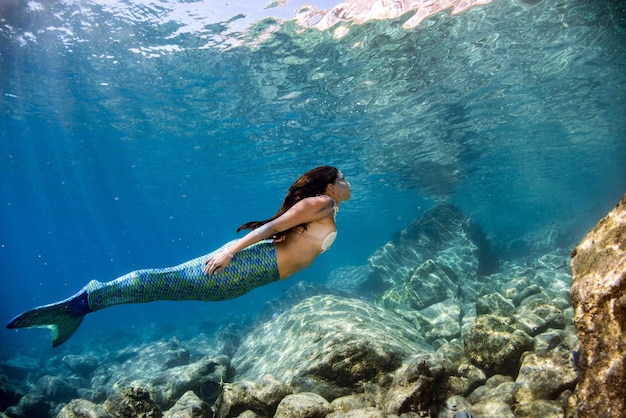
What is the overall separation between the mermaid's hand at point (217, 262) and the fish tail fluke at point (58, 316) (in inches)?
67.1

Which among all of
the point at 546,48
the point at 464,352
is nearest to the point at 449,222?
the point at 546,48

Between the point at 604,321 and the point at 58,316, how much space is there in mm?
5646

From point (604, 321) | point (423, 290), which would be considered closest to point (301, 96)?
point (423, 290)

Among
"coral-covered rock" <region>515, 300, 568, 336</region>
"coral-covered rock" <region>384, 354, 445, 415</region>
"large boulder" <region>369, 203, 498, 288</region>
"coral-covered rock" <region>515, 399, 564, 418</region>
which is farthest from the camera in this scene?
"large boulder" <region>369, 203, 498, 288</region>

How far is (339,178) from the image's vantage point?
175 inches

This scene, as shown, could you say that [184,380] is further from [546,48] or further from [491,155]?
[491,155]

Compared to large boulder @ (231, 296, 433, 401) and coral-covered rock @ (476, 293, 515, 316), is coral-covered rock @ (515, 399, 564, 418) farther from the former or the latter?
coral-covered rock @ (476, 293, 515, 316)

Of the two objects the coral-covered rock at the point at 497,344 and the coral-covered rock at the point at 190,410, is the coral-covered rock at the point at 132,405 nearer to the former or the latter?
the coral-covered rock at the point at 190,410

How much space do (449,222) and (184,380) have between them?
60.1 ft

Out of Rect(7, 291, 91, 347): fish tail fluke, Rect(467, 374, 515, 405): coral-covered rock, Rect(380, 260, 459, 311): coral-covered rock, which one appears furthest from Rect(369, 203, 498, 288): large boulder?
Rect(7, 291, 91, 347): fish tail fluke

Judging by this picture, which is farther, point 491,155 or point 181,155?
point 491,155

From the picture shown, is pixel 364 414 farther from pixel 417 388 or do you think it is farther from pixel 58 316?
pixel 58 316

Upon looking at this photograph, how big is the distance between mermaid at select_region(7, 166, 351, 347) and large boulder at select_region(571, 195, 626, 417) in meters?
2.55

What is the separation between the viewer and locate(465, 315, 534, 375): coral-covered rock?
451 cm
